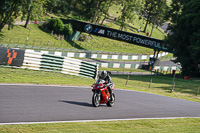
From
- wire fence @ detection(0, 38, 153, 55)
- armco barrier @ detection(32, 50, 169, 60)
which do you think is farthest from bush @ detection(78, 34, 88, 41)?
armco barrier @ detection(32, 50, 169, 60)

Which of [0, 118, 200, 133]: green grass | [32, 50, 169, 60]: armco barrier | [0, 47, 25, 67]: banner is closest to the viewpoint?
[0, 118, 200, 133]: green grass

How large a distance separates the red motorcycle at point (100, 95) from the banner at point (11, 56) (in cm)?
984

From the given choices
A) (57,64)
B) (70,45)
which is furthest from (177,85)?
(70,45)

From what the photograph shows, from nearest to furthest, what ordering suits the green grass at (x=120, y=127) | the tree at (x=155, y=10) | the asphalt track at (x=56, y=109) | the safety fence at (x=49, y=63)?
the green grass at (x=120, y=127) → the asphalt track at (x=56, y=109) → the safety fence at (x=49, y=63) → the tree at (x=155, y=10)

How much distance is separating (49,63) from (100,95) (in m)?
11.4

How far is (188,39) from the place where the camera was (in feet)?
159

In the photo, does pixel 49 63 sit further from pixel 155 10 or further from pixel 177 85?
pixel 155 10

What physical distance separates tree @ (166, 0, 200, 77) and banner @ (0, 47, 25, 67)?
28.9 metres

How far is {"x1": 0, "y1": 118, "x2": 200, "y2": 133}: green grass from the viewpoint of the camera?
28.1ft

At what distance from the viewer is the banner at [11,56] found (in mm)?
21203

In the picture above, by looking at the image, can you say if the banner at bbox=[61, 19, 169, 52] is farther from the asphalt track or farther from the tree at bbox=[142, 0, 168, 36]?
the tree at bbox=[142, 0, 168, 36]

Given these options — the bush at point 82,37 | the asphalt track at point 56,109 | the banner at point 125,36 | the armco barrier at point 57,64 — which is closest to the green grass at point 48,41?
the bush at point 82,37

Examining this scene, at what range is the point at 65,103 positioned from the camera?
532 inches

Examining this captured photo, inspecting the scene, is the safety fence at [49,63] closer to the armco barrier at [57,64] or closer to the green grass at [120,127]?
the armco barrier at [57,64]
